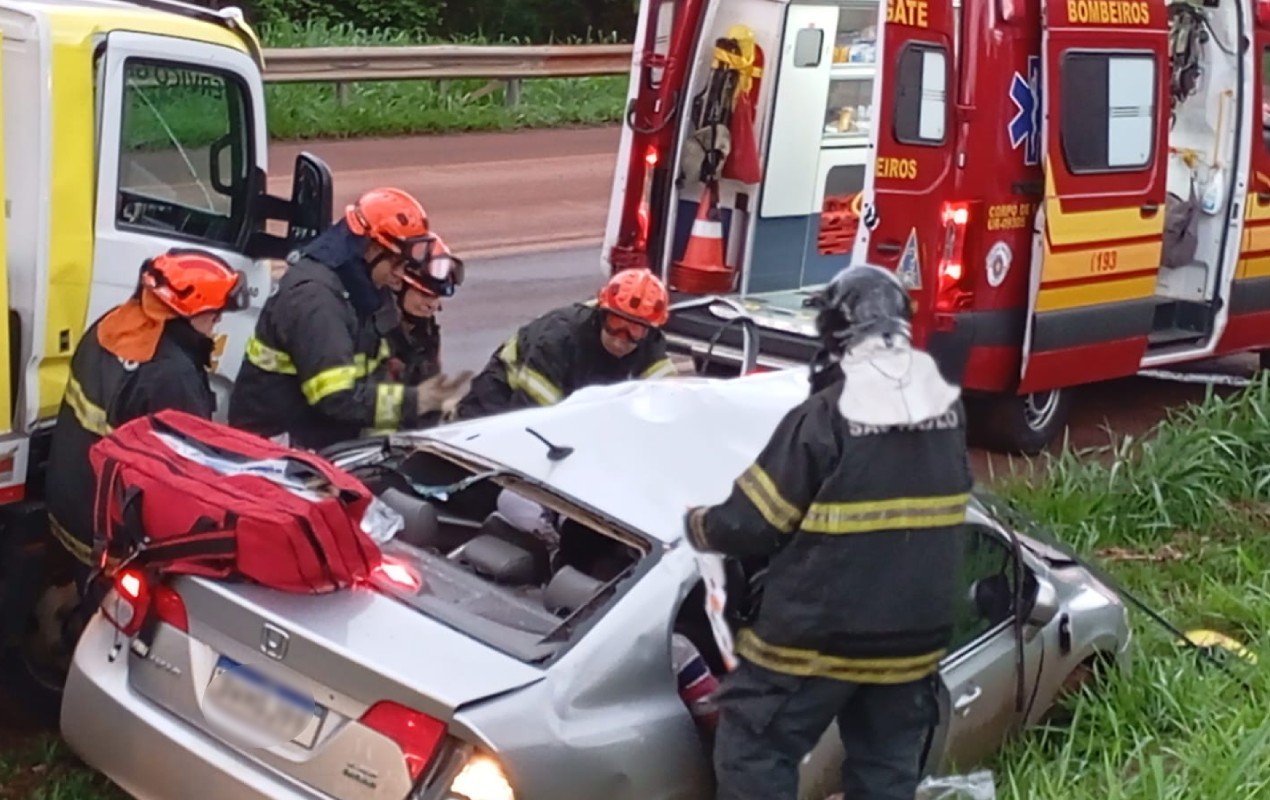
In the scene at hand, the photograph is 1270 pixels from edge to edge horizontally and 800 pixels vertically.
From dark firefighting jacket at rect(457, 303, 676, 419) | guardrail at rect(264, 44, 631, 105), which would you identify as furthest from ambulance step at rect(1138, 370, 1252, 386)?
guardrail at rect(264, 44, 631, 105)

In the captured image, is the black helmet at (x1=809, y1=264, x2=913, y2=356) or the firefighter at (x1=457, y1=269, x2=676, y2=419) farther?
the firefighter at (x1=457, y1=269, x2=676, y2=419)

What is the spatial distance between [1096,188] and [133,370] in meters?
5.01

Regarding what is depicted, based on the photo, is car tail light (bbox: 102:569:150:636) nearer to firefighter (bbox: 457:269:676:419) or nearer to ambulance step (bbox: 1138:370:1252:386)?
firefighter (bbox: 457:269:676:419)

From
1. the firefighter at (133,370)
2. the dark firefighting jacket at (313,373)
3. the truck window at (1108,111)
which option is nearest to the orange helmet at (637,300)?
the dark firefighting jacket at (313,373)

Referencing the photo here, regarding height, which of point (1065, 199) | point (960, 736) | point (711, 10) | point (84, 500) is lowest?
point (960, 736)

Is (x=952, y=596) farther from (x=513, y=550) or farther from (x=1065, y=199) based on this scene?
(x=1065, y=199)

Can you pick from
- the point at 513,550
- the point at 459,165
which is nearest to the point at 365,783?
the point at 513,550

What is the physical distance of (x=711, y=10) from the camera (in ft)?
31.0

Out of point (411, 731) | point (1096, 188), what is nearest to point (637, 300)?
point (411, 731)

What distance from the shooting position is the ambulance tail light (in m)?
8.41

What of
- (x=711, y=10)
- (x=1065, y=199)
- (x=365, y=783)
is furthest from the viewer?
(x=711, y=10)

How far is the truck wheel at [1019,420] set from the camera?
30.0 ft

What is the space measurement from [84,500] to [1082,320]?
16.9 ft

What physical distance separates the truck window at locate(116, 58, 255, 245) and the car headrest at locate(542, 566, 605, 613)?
6.80ft
